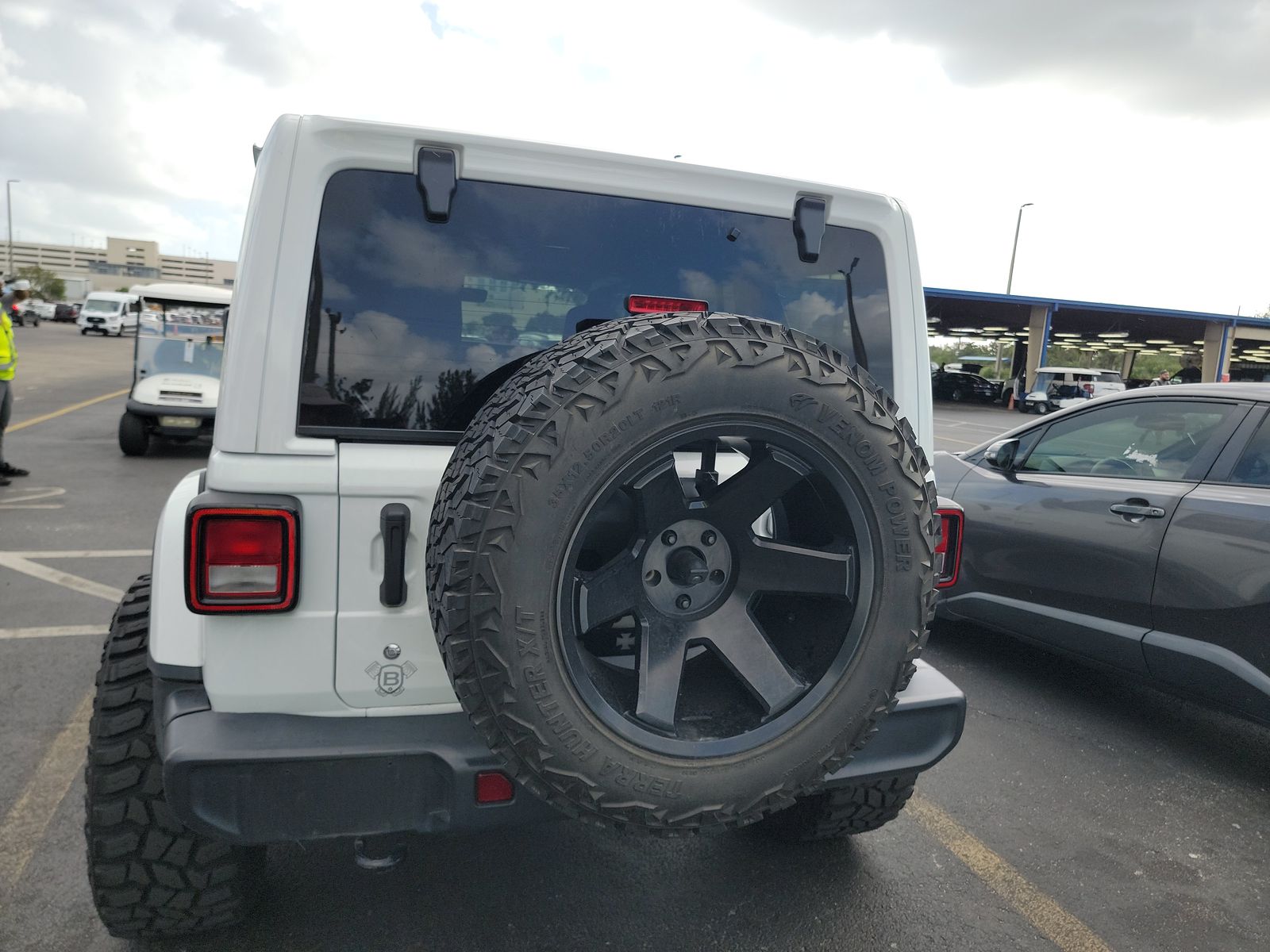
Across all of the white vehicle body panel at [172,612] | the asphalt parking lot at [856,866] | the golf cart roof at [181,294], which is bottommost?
the asphalt parking lot at [856,866]

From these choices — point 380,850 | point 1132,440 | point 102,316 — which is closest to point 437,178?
point 380,850

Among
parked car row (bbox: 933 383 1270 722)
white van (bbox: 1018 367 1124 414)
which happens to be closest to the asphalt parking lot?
parked car row (bbox: 933 383 1270 722)

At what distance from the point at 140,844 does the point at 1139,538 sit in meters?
3.69

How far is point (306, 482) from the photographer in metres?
1.83

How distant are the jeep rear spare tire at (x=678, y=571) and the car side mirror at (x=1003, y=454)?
286cm

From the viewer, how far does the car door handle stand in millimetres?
3561

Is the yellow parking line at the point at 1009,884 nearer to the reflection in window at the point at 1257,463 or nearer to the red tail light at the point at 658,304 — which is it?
the reflection in window at the point at 1257,463

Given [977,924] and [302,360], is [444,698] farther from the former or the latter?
[977,924]

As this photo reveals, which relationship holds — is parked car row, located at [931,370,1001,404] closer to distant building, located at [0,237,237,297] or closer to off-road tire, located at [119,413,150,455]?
off-road tire, located at [119,413,150,455]

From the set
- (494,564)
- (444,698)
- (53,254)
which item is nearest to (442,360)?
(494,564)

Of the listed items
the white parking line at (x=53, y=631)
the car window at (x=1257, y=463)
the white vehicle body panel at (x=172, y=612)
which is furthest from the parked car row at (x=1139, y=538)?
the white parking line at (x=53, y=631)

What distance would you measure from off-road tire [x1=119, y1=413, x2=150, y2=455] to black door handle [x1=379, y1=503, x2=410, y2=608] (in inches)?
379

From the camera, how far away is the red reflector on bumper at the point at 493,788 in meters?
1.88

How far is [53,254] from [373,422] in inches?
8087
